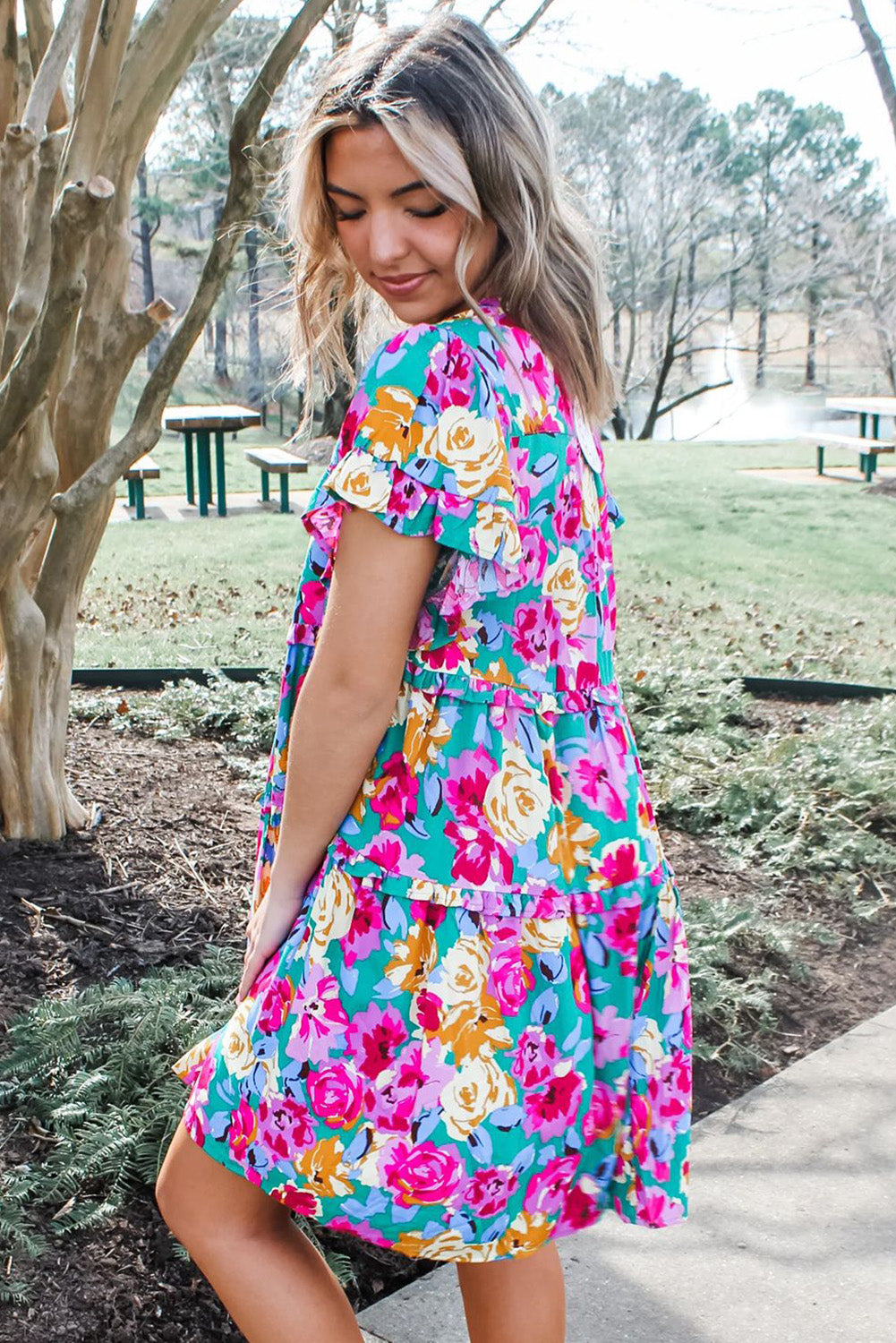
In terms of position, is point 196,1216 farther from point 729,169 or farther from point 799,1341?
point 729,169

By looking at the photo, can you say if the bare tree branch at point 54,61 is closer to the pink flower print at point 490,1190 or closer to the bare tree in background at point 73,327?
the bare tree in background at point 73,327

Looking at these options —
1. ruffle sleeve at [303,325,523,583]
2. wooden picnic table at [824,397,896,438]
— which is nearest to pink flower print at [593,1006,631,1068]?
ruffle sleeve at [303,325,523,583]

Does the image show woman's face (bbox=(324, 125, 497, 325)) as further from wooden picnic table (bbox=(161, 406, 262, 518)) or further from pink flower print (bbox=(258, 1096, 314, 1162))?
wooden picnic table (bbox=(161, 406, 262, 518))

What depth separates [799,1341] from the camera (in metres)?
2.16

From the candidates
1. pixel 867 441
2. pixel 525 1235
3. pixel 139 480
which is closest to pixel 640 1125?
pixel 525 1235

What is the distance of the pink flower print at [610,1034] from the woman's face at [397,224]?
825 millimetres

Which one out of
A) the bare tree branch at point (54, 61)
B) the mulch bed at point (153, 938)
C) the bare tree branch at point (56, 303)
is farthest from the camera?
the bare tree branch at point (54, 61)

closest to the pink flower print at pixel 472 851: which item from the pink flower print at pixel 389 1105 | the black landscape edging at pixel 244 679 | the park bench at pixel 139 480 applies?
the pink flower print at pixel 389 1105

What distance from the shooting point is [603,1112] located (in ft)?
5.30

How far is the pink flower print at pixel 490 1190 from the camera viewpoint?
145 centimetres

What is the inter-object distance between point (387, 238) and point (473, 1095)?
923mm

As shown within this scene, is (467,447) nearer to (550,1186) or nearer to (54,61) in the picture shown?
(550,1186)

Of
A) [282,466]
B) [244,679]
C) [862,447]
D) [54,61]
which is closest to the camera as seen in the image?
[54,61]

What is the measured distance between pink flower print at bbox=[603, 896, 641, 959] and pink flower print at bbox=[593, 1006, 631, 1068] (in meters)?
0.08
